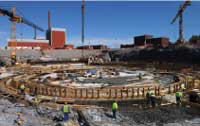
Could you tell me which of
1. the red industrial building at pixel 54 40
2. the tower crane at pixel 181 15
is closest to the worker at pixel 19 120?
the tower crane at pixel 181 15

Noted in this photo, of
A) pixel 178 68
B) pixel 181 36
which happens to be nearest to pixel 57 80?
pixel 178 68

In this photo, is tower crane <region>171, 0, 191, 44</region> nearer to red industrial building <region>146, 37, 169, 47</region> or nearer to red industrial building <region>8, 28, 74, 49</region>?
red industrial building <region>146, 37, 169, 47</region>

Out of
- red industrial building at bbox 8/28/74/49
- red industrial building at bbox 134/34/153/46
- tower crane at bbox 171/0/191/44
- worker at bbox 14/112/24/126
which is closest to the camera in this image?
worker at bbox 14/112/24/126

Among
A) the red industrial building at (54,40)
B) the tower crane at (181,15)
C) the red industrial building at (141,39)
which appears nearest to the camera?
the tower crane at (181,15)

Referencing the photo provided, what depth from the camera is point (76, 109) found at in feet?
59.3

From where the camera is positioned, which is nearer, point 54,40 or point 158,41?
point 158,41

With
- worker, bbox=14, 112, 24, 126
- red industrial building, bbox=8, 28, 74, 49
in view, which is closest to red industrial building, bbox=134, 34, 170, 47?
red industrial building, bbox=8, 28, 74, 49

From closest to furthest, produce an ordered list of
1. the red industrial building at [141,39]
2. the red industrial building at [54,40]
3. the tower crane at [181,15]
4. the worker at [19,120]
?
the worker at [19,120], the tower crane at [181,15], the red industrial building at [141,39], the red industrial building at [54,40]

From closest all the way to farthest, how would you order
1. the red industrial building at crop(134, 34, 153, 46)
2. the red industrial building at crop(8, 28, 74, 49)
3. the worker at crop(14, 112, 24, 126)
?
1. the worker at crop(14, 112, 24, 126)
2. the red industrial building at crop(134, 34, 153, 46)
3. the red industrial building at crop(8, 28, 74, 49)

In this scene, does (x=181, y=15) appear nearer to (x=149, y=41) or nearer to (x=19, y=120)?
(x=149, y=41)

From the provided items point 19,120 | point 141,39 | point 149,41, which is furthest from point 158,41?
point 19,120

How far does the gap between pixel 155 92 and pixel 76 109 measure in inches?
325

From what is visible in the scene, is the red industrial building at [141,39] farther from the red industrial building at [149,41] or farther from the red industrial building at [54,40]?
the red industrial building at [54,40]

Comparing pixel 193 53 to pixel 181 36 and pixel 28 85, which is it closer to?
pixel 181 36
